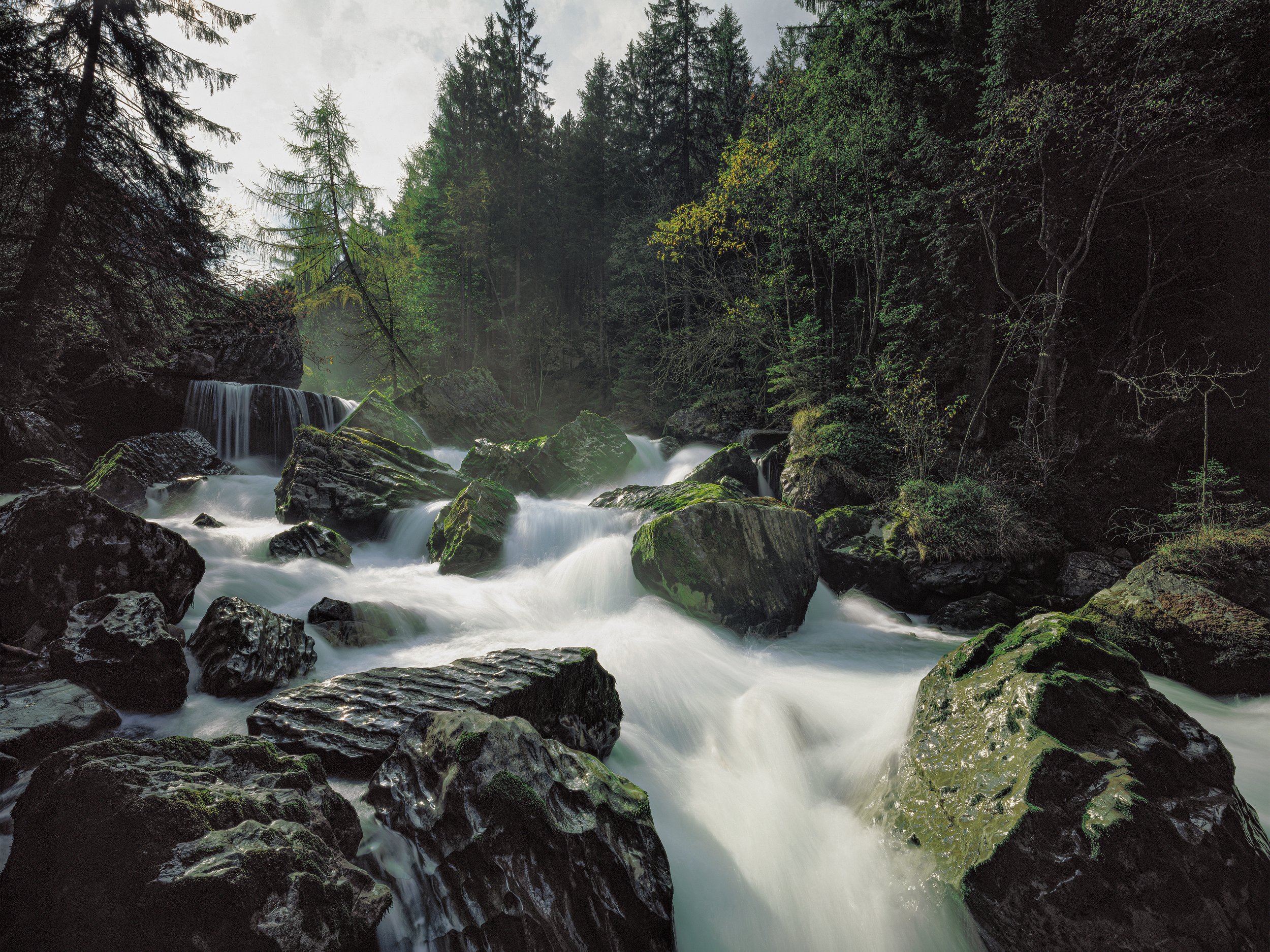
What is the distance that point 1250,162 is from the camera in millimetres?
7637

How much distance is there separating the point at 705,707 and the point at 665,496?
4.38m

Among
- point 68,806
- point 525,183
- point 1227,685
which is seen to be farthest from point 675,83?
point 68,806

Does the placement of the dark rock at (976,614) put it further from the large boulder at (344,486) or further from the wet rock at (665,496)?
the large boulder at (344,486)

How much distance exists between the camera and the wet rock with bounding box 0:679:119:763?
2260 mm

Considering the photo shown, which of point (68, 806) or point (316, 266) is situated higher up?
point (316, 266)

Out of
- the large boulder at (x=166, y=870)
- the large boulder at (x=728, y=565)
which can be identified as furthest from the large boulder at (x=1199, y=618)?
the large boulder at (x=166, y=870)

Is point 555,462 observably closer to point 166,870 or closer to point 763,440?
point 763,440

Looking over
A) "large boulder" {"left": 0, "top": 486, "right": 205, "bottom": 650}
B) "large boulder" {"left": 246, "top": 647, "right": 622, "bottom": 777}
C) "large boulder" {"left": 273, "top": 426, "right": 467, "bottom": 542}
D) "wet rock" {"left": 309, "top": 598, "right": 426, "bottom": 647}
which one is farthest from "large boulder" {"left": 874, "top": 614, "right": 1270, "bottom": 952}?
"large boulder" {"left": 273, "top": 426, "right": 467, "bottom": 542}

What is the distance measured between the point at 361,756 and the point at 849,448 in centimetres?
1045

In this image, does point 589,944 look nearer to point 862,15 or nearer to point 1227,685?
point 1227,685

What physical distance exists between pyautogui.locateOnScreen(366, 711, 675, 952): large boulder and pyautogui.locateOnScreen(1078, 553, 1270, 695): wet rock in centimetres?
548

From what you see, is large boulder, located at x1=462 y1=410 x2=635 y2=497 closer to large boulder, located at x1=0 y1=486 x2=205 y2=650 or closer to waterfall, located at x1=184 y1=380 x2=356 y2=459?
waterfall, located at x1=184 y1=380 x2=356 y2=459

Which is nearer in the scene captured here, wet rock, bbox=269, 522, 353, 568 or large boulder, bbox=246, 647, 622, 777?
large boulder, bbox=246, 647, 622, 777

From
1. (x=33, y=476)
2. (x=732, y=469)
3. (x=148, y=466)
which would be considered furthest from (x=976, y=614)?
(x=148, y=466)
